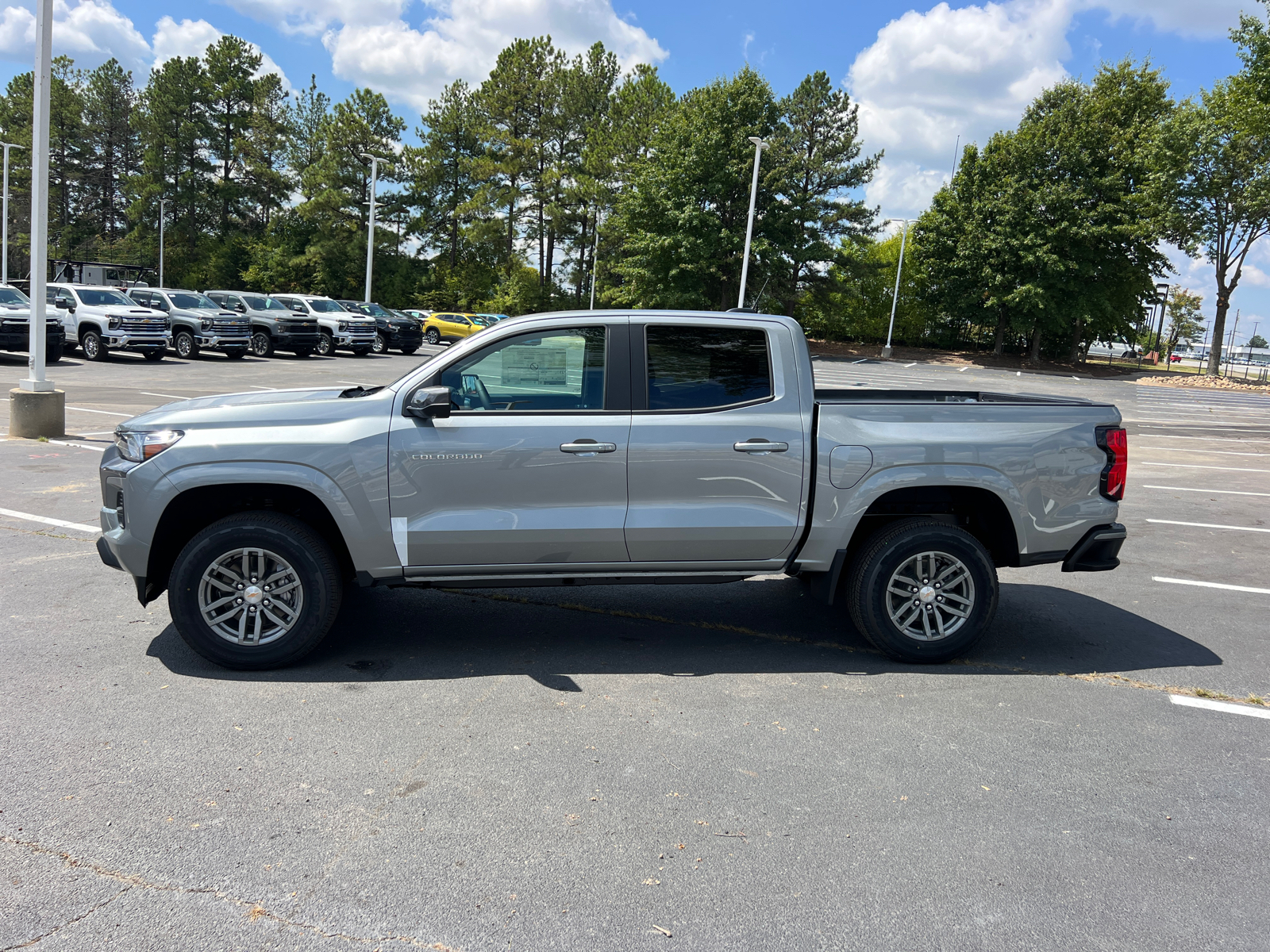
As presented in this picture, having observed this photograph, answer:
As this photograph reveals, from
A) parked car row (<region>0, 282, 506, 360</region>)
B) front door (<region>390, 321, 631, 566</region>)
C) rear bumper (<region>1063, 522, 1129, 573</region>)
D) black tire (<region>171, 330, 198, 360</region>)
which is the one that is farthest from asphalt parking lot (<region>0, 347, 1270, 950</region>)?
black tire (<region>171, 330, 198, 360</region>)

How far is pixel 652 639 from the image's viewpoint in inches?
214

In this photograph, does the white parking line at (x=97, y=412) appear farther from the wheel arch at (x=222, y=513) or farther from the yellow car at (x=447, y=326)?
the yellow car at (x=447, y=326)

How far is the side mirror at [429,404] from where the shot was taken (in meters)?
4.54

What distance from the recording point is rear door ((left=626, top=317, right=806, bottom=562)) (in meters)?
4.82

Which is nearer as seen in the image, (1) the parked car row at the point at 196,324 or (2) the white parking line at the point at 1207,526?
(2) the white parking line at the point at 1207,526

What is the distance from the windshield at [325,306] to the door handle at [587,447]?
95.6ft

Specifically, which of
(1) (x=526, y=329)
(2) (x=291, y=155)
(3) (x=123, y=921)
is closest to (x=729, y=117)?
(2) (x=291, y=155)

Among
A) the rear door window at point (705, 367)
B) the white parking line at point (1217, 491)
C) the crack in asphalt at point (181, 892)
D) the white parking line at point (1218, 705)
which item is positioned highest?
the rear door window at point (705, 367)

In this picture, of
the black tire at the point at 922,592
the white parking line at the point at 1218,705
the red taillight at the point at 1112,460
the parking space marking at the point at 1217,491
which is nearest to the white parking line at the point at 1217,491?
the parking space marking at the point at 1217,491

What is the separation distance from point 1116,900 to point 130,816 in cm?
340

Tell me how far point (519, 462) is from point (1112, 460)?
3303 mm

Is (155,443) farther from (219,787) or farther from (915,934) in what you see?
(915,934)

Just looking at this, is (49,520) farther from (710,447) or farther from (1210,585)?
(1210,585)

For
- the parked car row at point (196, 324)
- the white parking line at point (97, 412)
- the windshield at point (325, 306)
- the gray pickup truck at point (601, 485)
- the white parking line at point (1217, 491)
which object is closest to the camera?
the gray pickup truck at point (601, 485)
